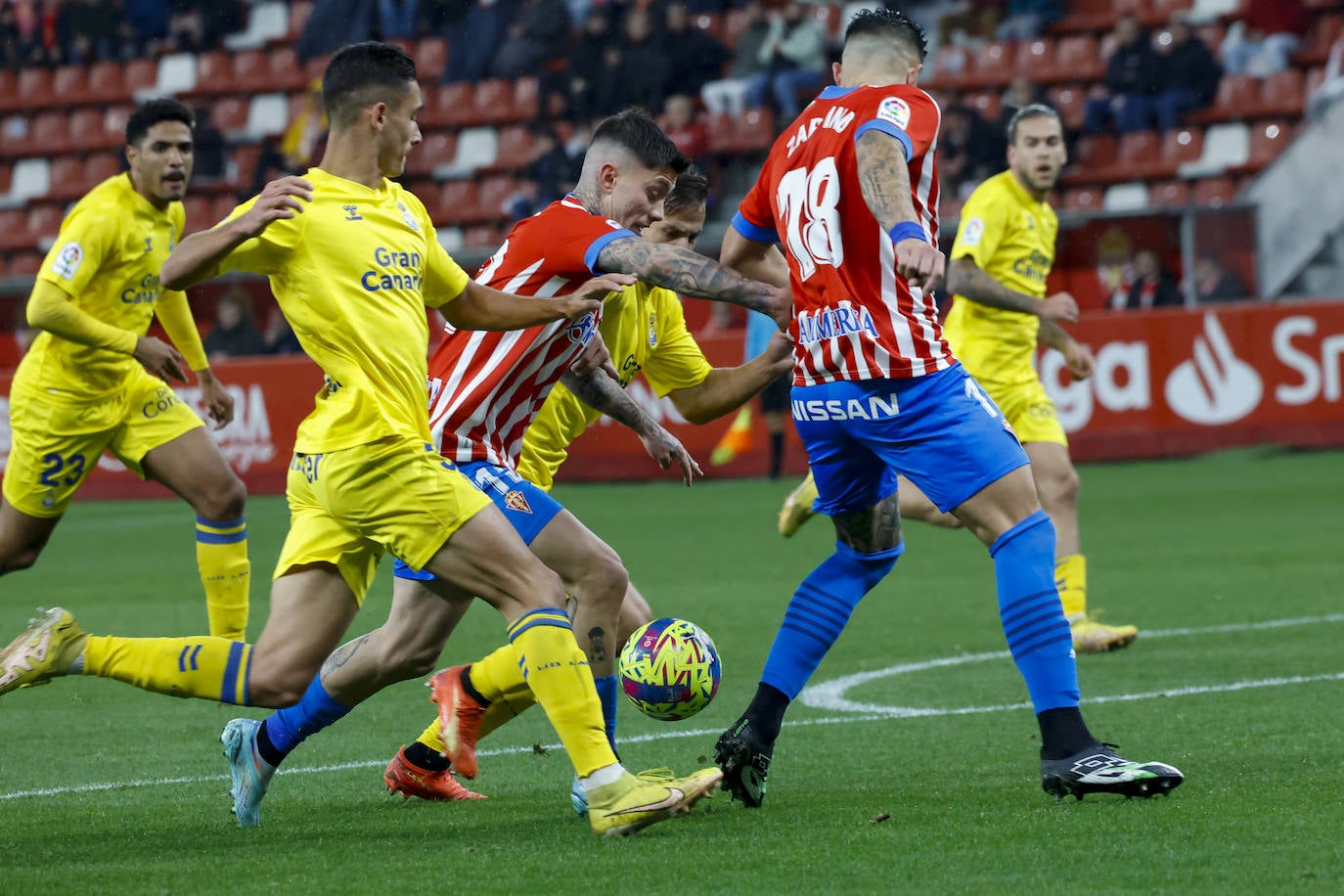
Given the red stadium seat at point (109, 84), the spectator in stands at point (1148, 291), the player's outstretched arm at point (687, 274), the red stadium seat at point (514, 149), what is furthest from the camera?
the red stadium seat at point (109, 84)

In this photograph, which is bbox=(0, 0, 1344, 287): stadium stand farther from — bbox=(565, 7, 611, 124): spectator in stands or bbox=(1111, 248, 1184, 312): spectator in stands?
bbox=(1111, 248, 1184, 312): spectator in stands

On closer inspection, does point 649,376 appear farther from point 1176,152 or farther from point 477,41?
point 477,41

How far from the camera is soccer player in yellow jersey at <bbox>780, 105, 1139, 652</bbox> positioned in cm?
893

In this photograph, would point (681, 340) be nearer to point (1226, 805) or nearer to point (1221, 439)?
point (1226, 805)

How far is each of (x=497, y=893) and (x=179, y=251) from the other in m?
1.81

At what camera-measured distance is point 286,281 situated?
16.2ft

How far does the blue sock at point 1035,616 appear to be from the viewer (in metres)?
5.16

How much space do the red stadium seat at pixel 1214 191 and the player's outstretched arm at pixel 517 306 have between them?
15872 mm

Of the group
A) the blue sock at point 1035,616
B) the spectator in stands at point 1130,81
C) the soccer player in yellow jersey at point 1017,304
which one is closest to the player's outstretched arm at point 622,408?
the blue sock at point 1035,616

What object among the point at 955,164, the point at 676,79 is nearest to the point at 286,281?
the point at 955,164

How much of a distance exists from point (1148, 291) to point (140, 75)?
15447 millimetres

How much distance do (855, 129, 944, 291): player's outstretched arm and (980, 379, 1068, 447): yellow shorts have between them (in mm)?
4053

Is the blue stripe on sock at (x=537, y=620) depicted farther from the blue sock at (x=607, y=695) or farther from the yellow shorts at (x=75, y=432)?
the yellow shorts at (x=75, y=432)

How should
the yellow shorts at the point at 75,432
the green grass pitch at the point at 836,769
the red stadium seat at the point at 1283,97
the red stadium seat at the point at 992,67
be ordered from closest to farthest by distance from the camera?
the green grass pitch at the point at 836,769 → the yellow shorts at the point at 75,432 → the red stadium seat at the point at 1283,97 → the red stadium seat at the point at 992,67
